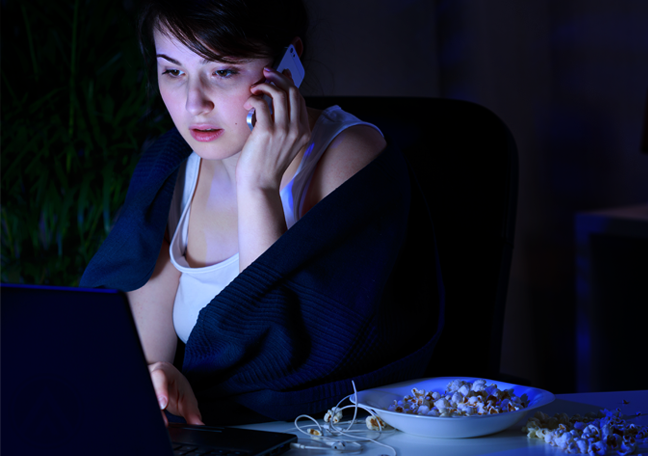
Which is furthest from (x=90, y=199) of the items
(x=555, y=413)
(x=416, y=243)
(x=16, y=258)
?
(x=555, y=413)

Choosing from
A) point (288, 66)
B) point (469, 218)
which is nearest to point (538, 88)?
point (469, 218)

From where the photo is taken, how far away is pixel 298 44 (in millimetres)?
1027

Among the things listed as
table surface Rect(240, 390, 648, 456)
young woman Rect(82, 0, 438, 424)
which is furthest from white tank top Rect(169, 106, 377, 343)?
table surface Rect(240, 390, 648, 456)

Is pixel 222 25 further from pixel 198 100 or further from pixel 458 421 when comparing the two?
pixel 458 421

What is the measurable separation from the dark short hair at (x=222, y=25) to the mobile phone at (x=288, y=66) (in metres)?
0.02

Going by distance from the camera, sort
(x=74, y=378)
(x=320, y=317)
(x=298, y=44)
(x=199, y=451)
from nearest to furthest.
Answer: (x=74, y=378)
(x=199, y=451)
(x=320, y=317)
(x=298, y=44)

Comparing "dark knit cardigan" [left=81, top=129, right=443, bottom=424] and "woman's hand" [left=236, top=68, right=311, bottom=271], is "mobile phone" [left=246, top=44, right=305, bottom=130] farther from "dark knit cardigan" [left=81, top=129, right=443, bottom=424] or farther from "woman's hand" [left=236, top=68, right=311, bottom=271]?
"dark knit cardigan" [left=81, top=129, right=443, bottom=424]

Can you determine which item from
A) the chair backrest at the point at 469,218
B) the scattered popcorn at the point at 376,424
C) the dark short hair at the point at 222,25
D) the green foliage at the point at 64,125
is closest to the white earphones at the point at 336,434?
the scattered popcorn at the point at 376,424

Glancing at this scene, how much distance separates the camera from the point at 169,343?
1.06 metres

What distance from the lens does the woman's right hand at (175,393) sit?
0.75m

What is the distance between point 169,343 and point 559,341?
1.58m

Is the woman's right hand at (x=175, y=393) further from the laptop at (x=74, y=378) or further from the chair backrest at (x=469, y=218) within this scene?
the chair backrest at (x=469, y=218)

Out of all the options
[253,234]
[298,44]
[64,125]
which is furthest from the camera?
[64,125]

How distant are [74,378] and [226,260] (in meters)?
0.53
